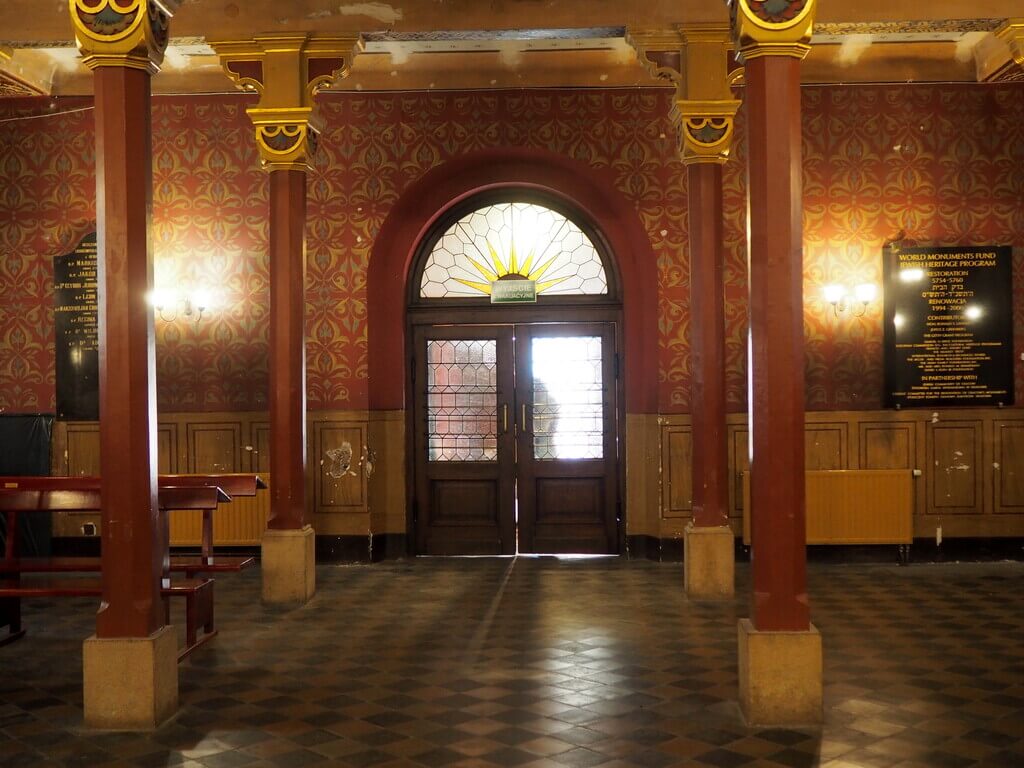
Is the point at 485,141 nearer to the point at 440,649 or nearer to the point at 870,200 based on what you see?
the point at 870,200

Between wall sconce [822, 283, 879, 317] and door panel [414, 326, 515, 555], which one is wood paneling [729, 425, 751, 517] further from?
door panel [414, 326, 515, 555]

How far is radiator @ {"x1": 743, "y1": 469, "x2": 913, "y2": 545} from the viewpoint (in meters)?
9.38

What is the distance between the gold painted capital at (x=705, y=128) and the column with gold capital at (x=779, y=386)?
275 centimetres

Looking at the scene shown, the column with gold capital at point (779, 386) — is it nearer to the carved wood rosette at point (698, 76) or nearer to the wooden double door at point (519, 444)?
the carved wood rosette at point (698, 76)

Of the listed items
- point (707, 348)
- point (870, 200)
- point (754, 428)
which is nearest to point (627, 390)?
point (707, 348)

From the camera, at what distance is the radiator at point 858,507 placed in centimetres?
938

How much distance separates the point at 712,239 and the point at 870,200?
2.45 meters

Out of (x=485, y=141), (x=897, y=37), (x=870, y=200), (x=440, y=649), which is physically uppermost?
(x=897, y=37)

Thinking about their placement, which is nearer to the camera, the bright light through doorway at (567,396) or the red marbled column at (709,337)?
the red marbled column at (709,337)

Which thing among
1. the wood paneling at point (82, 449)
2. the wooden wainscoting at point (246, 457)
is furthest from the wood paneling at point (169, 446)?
the wood paneling at point (82, 449)

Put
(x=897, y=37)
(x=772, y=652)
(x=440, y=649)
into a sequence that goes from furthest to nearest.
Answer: (x=897, y=37)
(x=440, y=649)
(x=772, y=652)

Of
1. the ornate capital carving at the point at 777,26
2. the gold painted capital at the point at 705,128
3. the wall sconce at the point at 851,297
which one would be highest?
the gold painted capital at the point at 705,128

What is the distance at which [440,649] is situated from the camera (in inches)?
256

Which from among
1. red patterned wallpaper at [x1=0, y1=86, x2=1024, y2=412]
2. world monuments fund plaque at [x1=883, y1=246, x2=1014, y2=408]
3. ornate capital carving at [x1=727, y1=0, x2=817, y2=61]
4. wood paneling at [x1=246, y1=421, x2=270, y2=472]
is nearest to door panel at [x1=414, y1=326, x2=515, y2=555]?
red patterned wallpaper at [x1=0, y1=86, x2=1024, y2=412]
